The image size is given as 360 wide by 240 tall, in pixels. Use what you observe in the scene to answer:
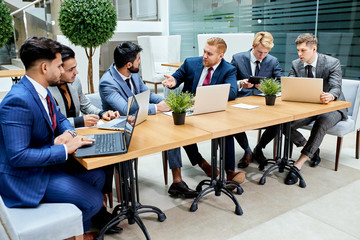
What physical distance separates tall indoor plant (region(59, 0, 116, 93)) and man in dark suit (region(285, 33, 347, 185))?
2042mm

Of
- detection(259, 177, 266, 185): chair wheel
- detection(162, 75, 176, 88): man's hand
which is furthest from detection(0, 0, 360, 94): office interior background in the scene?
detection(162, 75, 176, 88): man's hand

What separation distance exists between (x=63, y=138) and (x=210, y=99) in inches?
41.5

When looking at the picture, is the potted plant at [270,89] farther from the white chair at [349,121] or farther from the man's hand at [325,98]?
the white chair at [349,121]

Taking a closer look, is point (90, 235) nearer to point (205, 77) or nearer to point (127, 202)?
point (127, 202)

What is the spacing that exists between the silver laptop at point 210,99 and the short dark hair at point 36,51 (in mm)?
962

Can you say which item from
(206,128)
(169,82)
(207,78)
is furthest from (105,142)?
(207,78)

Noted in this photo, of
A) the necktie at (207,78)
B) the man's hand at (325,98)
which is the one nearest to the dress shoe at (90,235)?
the necktie at (207,78)

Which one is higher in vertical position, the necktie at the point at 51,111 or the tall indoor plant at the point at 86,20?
the tall indoor plant at the point at 86,20

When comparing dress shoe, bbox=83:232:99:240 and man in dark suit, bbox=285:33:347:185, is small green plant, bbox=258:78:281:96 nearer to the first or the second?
man in dark suit, bbox=285:33:347:185

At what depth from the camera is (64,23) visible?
353 centimetres

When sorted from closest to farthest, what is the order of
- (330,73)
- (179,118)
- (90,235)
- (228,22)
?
(90,235) → (179,118) → (330,73) → (228,22)

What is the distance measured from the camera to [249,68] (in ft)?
10.9

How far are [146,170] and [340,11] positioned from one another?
3735mm

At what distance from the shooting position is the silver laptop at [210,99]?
2.26 metres
